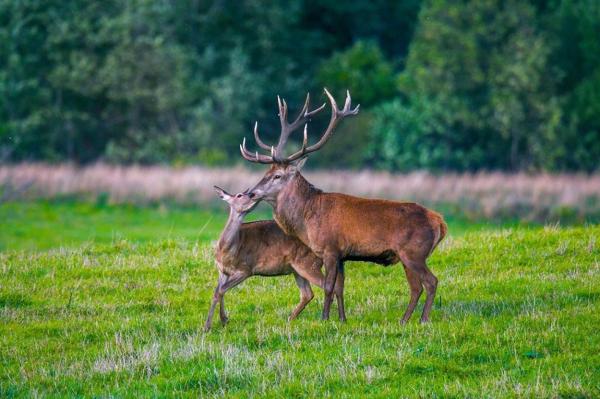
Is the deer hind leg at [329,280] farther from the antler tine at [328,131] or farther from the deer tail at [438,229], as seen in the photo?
the antler tine at [328,131]

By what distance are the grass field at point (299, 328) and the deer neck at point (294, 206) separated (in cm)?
89

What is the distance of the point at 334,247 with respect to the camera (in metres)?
11.8

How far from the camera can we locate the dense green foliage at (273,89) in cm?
3841

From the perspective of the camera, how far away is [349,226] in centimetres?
1174

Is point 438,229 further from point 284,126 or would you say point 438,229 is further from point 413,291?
point 284,126

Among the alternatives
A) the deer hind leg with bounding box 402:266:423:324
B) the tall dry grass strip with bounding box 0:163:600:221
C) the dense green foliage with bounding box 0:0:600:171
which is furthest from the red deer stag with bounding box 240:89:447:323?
the dense green foliage with bounding box 0:0:600:171

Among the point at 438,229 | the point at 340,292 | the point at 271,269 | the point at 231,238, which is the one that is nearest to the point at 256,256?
the point at 271,269

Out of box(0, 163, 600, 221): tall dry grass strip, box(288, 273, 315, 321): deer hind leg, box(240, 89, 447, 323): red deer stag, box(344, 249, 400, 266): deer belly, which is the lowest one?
box(0, 163, 600, 221): tall dry grass strip

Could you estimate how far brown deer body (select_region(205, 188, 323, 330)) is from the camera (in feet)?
38.8

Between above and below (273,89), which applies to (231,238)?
below

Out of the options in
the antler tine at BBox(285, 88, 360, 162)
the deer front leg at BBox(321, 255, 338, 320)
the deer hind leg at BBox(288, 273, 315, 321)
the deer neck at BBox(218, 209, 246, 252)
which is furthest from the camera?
the antler tine at BBox(285, 88, 360, 162)

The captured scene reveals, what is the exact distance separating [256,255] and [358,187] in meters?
19.2

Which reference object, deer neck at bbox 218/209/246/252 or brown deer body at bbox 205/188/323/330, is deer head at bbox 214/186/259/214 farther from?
deer neck at bbox 218/209/246/252

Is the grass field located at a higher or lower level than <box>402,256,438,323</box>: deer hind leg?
lower
